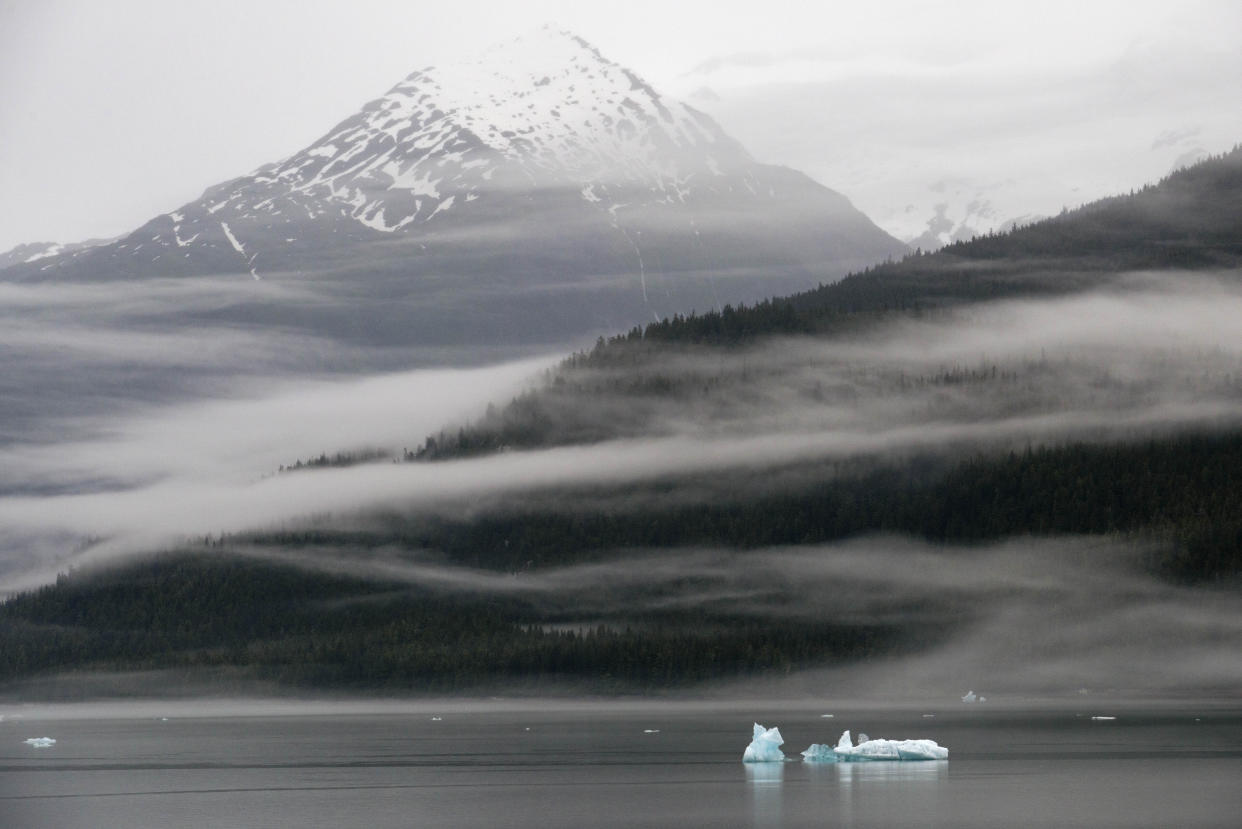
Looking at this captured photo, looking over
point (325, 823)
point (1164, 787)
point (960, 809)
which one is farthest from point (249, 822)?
point (1164, 787)

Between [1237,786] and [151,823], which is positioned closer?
[151,823]

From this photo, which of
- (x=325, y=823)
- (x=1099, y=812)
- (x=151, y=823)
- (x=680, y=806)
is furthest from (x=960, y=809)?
(x=151, y=823)

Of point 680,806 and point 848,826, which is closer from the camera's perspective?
point 848,826

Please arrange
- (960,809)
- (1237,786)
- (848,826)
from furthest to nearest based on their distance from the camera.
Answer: (1237,786), (960,809), (848,826)

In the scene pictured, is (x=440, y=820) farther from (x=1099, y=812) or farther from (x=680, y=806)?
(x=1099, y=812)

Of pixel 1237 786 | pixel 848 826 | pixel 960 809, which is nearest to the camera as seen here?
pixel 848 826

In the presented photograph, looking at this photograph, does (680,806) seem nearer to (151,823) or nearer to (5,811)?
(151,823)

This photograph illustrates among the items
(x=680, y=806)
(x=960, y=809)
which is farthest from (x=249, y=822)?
(x=960, y=809)
